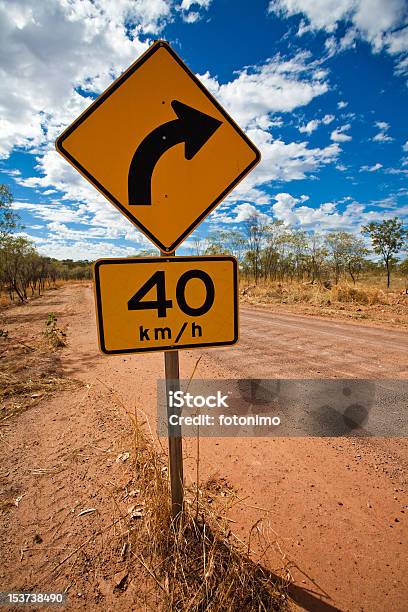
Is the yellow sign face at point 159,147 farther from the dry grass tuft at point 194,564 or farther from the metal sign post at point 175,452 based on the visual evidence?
the dry grass tuft at point 194,564

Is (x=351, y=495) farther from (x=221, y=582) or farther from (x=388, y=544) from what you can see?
(x=221, y=582)

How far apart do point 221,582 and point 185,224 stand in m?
1.74

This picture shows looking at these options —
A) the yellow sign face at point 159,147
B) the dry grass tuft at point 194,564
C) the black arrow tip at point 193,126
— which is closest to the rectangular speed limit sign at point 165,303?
the yellow sign face at point 159,147

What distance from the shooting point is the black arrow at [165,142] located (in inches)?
54.3

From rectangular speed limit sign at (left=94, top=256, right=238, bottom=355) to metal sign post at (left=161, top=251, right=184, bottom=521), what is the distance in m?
0.17

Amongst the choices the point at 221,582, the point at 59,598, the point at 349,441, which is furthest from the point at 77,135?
the point at 349,441

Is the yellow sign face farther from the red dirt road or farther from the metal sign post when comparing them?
the red dirt road

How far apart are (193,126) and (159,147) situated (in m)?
0.20

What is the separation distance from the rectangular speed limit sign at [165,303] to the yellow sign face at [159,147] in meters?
0.15

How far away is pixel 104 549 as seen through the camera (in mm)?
1833

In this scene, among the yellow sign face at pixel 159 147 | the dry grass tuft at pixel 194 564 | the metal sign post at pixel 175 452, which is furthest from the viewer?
the metal sign post at pixel 175 452

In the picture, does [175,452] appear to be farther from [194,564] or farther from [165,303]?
[165,303]

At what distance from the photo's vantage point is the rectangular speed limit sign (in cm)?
135

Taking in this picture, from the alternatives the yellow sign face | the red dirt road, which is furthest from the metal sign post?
the yellow sign face
